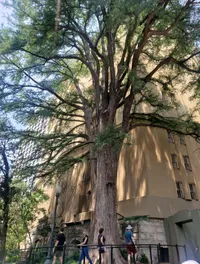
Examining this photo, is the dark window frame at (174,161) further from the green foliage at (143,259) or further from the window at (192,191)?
the green foliage at (143,259)

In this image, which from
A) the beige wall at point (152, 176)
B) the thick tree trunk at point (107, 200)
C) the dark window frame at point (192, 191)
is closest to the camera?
the thick tree trunk at point (107, 200)

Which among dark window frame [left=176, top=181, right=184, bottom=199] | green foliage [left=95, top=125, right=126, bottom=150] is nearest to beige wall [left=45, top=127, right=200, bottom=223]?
dark window frame [left=176, top=181, right=184, bottom=199]

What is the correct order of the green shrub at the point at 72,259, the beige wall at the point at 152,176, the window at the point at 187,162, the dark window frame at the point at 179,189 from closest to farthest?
the green shrub at the point at 72,259
the beige wall at the point at 152,176
the dark window frame at the point at 179,189
the window at the point at 187,162

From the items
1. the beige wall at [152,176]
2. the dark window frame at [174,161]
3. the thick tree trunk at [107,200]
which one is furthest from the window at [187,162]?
the thick tree trunk at [107,200]

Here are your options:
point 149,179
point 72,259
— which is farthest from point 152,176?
point 72,259

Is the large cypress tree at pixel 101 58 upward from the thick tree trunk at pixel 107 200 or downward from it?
upward

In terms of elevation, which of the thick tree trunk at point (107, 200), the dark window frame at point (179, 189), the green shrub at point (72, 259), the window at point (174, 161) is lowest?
the green shrub at point (72, 259)

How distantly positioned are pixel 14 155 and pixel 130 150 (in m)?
8.22

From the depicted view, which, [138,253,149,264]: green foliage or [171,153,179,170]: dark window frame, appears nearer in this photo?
[138,253,149,264]: green foliage

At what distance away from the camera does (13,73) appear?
12.5 meters

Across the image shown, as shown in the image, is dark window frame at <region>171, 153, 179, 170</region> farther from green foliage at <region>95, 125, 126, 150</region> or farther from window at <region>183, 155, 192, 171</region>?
green foliage at <region>95, 125, 126, 150</region>

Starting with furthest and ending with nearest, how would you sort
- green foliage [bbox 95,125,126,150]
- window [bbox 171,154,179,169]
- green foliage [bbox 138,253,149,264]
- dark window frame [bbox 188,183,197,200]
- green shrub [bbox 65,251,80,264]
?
A: 1. window [bbox 171,154,179,169]
2. dark window frame [bbox 188,183,197,200]
3. green shrub [bbox 65,251,80,264]
4. green foliage [bbox 138,253,149,264]
5. green foliage [bbox 95,125,126,150]

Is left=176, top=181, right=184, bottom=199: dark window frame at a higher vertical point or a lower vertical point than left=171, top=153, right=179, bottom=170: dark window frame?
lower

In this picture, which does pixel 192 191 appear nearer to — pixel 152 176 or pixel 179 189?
pixel 179 189
